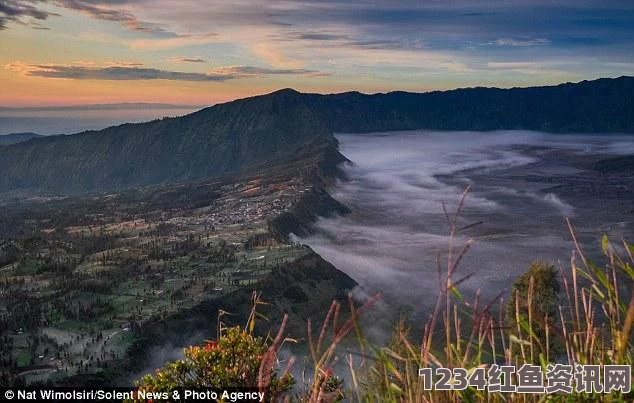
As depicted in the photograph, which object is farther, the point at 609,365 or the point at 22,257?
the point at 22,257

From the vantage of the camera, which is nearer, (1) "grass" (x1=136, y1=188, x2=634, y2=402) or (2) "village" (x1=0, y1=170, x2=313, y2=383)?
(1) "grass" (x1=136, y1=188, x2=634, y2=402)

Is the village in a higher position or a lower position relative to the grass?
lower

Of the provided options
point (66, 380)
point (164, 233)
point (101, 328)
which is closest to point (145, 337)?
point (101, 328)

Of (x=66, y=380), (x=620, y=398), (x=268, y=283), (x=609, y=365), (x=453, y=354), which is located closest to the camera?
(x=620, y=398)

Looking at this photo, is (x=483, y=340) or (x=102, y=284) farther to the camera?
(x=102, y=284)

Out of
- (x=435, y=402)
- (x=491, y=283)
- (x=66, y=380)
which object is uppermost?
(x=435, y=402)

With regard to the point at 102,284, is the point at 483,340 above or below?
above

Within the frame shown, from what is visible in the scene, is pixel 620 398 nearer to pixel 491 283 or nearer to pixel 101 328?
pixel 101 328

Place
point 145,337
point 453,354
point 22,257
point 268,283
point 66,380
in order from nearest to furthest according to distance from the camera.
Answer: point 453,354
point 66,380
point 145,337
point 268,283
point 22,257

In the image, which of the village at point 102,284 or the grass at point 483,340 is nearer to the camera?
the grass at point 483,340

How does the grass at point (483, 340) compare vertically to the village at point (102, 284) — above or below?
above

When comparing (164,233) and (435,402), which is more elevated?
(435,402)
